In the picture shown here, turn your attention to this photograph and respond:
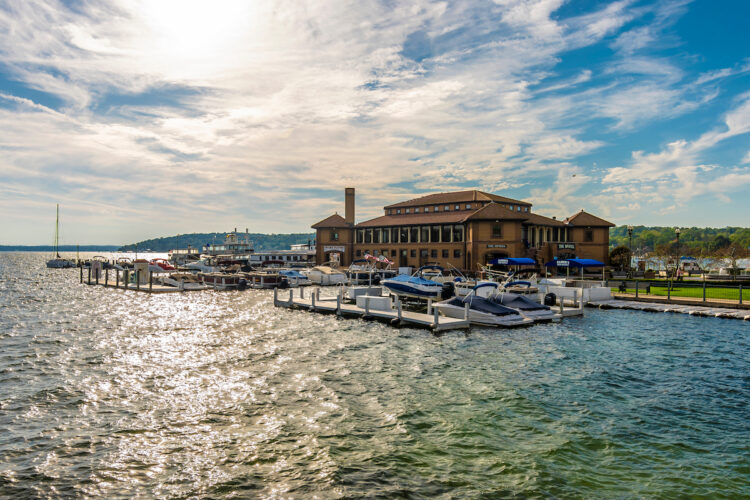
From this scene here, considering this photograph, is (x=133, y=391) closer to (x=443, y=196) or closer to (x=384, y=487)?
(x=384, y=487)

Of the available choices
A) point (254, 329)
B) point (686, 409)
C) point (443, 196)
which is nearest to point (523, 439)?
point (686, 409)

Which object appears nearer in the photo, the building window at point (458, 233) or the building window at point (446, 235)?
the building window at point (458, 233)

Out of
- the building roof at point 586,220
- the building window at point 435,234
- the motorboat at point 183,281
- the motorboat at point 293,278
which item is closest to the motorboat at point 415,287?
the motorboat at point 293,278

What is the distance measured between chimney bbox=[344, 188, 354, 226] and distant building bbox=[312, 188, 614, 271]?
205mm

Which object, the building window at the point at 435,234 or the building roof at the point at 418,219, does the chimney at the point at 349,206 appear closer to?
the building roof at the point at 418,219

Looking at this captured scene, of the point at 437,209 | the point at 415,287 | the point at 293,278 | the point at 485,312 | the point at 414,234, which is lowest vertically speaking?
the point at 485,312

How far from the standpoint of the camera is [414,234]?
263 ft

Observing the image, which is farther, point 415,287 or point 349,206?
point 349,206

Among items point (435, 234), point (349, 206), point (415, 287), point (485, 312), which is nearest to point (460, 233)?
point (435, 234)

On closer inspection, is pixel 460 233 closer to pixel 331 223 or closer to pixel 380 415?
pixel 331 223

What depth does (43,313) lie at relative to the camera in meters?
39.9

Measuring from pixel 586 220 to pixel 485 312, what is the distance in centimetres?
5365

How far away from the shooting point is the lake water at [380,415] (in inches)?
415

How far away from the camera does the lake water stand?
10547 mm
